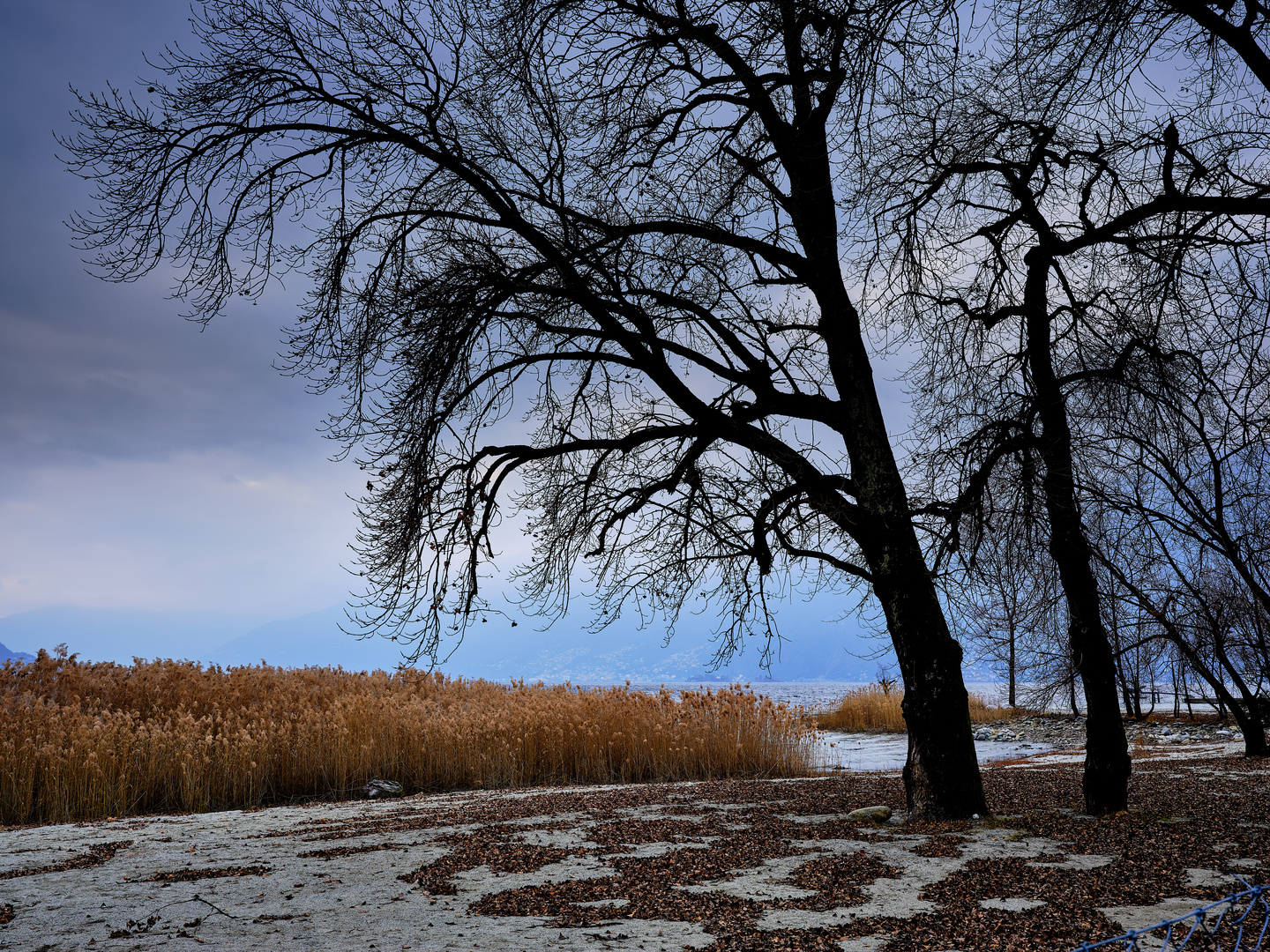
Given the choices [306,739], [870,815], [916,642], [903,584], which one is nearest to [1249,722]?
[870,815]

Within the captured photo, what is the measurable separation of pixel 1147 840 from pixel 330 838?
6.48m

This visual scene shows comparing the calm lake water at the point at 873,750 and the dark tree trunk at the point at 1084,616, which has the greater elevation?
the dark tree trunk at the point at 1084,616

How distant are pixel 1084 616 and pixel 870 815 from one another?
2.82 meters

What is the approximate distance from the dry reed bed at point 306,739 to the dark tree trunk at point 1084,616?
236 inches

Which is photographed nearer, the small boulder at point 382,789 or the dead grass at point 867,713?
the small boulder at point 382,789

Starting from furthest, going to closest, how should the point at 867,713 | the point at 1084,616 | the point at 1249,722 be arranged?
the point at 867,713, the point at 1249,722, the point at 1084,616

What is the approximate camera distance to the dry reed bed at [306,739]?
9.59 metres

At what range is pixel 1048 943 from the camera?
154 inches

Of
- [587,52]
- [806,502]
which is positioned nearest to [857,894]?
[806,502]

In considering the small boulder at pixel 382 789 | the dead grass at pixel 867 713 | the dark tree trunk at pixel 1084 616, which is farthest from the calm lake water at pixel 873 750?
the dark tree trunk at pixel 1084 616

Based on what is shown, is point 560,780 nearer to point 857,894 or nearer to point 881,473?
point 881,473

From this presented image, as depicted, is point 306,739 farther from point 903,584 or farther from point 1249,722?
point 1249,722

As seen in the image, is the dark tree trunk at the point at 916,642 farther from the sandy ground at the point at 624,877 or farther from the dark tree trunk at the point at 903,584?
the sandy ground at the point at 624,877

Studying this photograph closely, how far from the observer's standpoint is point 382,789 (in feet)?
36.5
